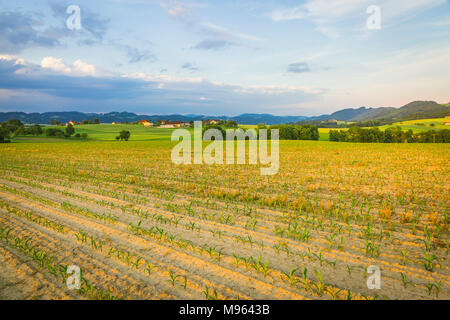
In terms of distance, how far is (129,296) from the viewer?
12.7ft

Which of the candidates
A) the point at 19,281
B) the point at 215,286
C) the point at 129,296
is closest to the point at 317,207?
the point at 215,286

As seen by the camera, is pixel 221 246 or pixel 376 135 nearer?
pixel 221 246

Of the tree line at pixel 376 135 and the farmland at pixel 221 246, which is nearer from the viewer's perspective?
the farmland at pixel 221 246

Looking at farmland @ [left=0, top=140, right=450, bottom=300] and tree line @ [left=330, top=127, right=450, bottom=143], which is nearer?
farmland @ [left=0, top=140, right=450, bottom=300]

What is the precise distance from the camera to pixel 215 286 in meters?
4.09

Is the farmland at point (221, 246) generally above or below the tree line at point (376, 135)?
below

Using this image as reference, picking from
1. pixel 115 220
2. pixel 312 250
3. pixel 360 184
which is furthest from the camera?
pixel 360 184

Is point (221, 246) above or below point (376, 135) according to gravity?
below

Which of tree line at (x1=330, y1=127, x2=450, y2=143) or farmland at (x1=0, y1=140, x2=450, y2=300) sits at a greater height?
tree line at (x1=330, y1=127, x2=450, y2=143)

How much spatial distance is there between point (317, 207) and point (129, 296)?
689 centimetres
